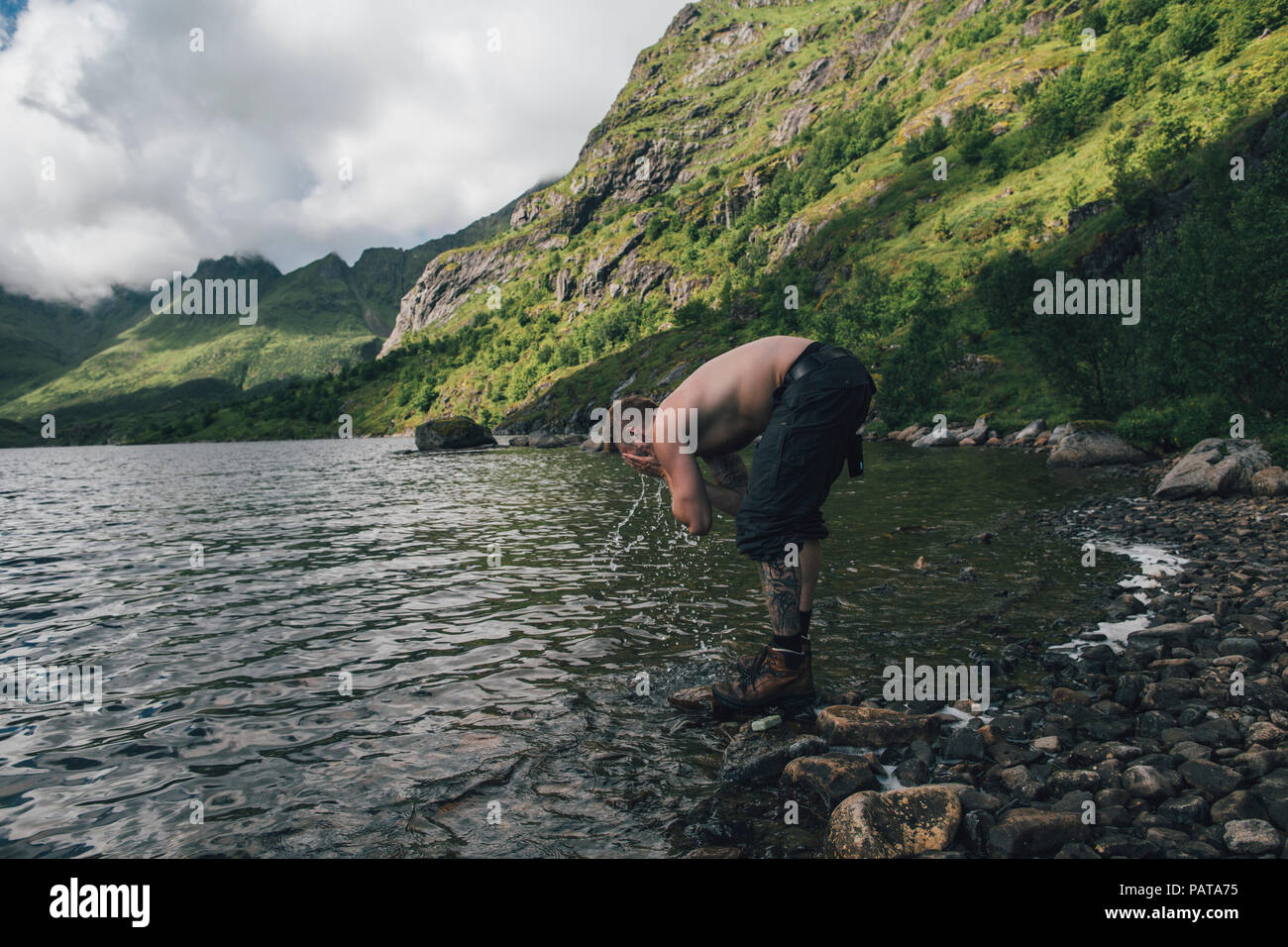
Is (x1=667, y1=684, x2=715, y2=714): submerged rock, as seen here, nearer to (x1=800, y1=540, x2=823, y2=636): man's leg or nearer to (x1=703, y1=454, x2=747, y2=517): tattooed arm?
(x1=800, y1=540, x2=823, y2=636): man's leg

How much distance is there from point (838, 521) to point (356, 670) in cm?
1319

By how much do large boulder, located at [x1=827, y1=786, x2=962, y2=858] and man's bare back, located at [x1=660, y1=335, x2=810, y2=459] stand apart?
10.4ft

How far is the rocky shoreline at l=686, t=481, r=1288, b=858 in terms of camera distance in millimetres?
3889

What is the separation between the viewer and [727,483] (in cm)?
730

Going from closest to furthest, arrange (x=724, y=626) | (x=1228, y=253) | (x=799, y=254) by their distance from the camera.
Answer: (x=724, y=626)
(x=1228, y=253)
(x=799, y=254)

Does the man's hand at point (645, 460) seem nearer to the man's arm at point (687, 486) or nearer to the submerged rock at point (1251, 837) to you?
the man's arm at point (687, 486)

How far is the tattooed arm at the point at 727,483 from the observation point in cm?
706

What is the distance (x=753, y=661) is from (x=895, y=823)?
2.57 m

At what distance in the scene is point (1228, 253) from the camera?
72.5 feet

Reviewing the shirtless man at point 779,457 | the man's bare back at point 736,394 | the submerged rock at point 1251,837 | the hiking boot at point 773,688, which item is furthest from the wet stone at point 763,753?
the man's bare back at point 736,394

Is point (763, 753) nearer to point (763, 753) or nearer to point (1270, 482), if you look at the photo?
point (763, 753)

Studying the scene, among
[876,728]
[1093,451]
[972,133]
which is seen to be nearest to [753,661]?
[876,728]
